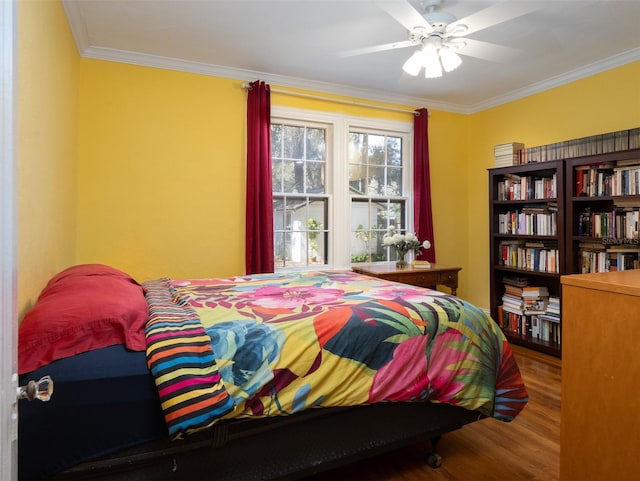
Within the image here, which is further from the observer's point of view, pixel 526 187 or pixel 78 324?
pixel 526 187

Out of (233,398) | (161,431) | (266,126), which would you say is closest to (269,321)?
(233,398)

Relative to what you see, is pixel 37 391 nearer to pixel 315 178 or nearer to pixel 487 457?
pixel 487 457

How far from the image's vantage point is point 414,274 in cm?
370

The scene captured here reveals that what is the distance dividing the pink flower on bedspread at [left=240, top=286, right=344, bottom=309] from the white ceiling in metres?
1.84

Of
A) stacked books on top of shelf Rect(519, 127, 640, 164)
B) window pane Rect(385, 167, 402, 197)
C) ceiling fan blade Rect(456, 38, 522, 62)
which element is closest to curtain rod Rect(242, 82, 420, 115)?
window pane Rect(385, 167, 402, 197)

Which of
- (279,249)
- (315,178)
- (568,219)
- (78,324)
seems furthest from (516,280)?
(78,324)

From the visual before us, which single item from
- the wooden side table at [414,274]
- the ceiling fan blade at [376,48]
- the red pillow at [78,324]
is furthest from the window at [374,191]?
the red pillow at [78,324]

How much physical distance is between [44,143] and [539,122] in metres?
4.22

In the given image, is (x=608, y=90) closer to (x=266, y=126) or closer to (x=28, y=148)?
(x=266, y=126)

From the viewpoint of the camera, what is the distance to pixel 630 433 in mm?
1080

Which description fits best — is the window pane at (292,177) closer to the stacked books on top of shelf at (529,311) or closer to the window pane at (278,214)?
the window pane at (278,214)

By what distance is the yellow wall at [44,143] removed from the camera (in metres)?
1.64

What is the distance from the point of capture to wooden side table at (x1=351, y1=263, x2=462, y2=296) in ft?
11.8

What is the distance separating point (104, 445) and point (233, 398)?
16.5 inches
